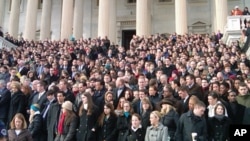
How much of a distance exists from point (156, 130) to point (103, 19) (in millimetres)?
25028

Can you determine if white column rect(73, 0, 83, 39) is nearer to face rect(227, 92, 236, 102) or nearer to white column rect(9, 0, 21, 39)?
white column rect(9, 0, 21, 39)

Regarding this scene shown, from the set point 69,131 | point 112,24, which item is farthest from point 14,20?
point 69,131

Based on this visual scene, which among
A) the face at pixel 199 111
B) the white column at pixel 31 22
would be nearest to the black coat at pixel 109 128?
the face at pixel 199 111

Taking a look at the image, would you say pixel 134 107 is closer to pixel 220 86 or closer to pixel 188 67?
pixel 220 86

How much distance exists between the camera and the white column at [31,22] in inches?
1439

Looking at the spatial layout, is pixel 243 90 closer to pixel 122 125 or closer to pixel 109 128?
pixel 122 125

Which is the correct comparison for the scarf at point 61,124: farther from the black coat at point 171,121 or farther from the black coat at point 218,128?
the black coat at point 218,128

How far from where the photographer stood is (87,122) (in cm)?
923

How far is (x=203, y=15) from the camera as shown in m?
39.3

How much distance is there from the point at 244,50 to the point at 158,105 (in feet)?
38.9

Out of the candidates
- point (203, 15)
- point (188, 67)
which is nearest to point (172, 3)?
point (203, 15)

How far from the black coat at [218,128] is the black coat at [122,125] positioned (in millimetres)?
1949

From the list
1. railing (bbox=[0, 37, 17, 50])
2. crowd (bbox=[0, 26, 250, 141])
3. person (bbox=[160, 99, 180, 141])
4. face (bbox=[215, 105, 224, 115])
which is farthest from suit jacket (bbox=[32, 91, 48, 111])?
railing (bbox=[0, 37, 17, 50])

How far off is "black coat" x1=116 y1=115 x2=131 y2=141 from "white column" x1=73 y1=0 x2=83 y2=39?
92.4 feet
